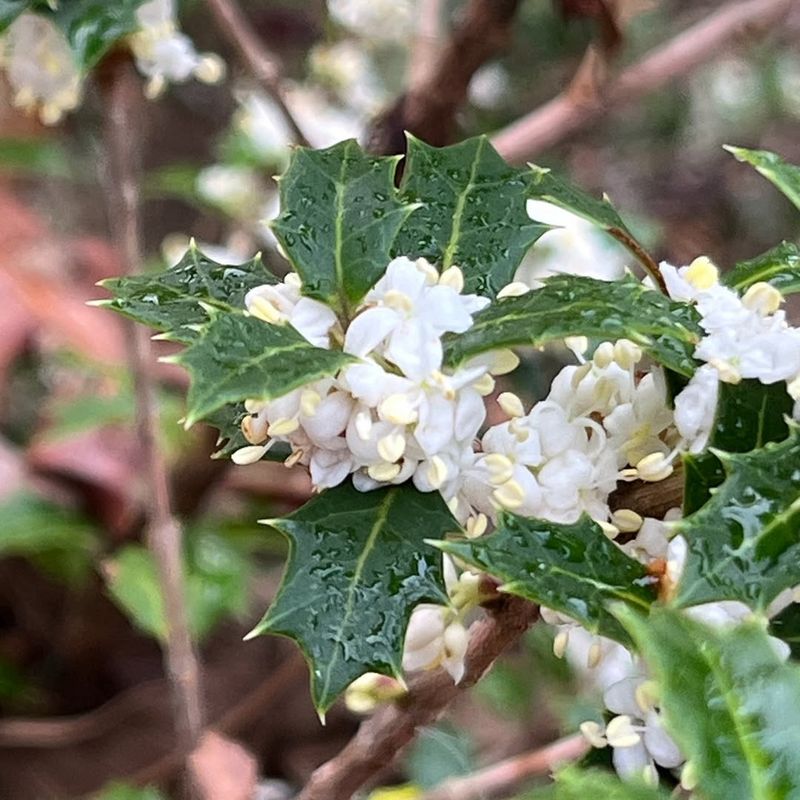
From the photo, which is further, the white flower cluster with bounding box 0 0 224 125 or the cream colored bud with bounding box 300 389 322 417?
the white flower cluster with bounding box 0 0 224 125

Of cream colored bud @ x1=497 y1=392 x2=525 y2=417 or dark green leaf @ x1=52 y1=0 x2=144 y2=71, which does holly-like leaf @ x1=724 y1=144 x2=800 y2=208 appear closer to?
cream colored bud @ x1=497 y1=392 x2=525 y2=417

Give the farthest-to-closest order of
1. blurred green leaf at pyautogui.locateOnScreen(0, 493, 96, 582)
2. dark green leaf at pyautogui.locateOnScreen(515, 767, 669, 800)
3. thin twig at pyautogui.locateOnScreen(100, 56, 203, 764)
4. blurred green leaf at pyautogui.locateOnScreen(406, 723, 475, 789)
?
blurred green leaf at pyautogui.locateOnScreen(0, 493, 96, 582)
blurred green leaf at pyautogui.locateOnScreen(406, 723, 475, 789)
thin twig at pyautogui.locateOnScreen(100, 56, 203, 764)
dark green leaf at pyautogui.locateOnScreen(515, 767, 669, 800)

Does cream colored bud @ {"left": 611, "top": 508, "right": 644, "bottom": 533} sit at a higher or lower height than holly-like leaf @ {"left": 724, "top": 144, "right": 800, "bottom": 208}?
lower

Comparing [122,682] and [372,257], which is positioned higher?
[372,257]

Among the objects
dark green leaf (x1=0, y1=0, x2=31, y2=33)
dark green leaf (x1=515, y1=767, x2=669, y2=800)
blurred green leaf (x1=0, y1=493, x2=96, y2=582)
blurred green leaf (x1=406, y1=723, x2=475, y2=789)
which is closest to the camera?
dark green leaf (x1=515, y1=767, x2=669, y2=800)

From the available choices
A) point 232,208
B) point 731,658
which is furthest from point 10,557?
point 731,658

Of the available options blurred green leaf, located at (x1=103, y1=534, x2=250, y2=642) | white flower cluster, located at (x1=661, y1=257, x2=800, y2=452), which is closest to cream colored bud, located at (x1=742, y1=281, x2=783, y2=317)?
white flower cluster, located at (x1=661, y1=257, x2=800, y2=452)

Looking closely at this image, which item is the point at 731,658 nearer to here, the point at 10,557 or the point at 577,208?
the point at 577,208
